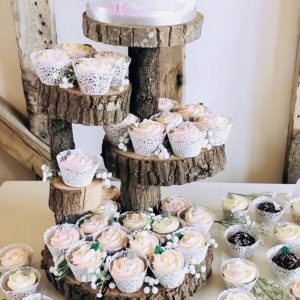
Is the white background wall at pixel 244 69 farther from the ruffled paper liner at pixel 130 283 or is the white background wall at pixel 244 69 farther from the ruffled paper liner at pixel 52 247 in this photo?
the ruffled paper liner at pixel 130 283

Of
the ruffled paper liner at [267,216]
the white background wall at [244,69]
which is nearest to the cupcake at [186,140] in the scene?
the ruffled paper liner at [267,216]

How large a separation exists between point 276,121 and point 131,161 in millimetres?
773

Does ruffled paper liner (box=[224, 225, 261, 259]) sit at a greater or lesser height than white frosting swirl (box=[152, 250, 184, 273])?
lesser

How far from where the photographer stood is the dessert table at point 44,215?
1323 millimetres

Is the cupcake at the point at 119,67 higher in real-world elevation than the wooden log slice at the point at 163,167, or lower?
higher

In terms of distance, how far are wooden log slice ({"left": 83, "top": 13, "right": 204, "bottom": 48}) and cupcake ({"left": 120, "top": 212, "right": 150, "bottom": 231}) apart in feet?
1.37

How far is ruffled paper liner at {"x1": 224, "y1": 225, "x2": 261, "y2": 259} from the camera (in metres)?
1.36

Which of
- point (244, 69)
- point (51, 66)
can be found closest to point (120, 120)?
point (51, 66)

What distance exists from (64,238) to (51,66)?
39cm

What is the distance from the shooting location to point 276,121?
1.84 metres

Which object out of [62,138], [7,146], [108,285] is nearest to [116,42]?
[62,138]

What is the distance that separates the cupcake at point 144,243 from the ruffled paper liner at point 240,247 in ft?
0.67

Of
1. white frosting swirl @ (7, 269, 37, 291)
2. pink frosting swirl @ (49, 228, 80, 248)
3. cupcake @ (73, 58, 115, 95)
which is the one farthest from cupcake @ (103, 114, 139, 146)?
white frosting swirl @ (7, 269, 37, 291)

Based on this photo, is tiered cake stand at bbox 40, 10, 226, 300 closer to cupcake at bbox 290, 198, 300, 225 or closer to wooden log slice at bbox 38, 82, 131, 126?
wooden log slice at bbox 38, 82, 131, 126
